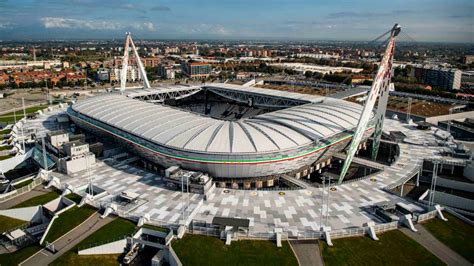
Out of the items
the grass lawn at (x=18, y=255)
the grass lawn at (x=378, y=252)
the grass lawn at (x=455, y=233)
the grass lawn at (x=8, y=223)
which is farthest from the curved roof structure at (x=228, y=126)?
the grass lawn at (x=18, y=255)

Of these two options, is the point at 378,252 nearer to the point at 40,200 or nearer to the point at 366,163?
the point at 366,163

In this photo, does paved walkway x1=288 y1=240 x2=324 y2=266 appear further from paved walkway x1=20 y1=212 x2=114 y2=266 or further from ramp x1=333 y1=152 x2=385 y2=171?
ramp x1=333 y1=152 x2=385 y2=171

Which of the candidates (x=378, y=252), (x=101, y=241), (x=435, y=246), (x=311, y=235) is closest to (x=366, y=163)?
(x=435, y=246)

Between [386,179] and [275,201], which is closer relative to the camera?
[275,201]

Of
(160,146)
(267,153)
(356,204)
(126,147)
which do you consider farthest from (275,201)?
(126,147)

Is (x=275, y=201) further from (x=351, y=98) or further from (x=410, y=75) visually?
(x=410, y=75)

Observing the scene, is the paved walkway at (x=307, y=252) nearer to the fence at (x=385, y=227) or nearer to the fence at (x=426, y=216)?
the fence at (x=385, y=227)
